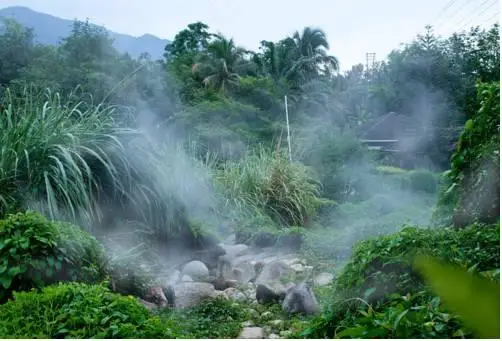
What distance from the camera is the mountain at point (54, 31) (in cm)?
237

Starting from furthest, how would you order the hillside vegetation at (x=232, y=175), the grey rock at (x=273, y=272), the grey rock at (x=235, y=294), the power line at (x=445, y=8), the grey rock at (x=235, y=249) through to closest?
1. the grey rock at (x=235, y=249)
2. the grey rock at (x=273, y=272)
3. the grey rock at (x=235, y=294)
4. the power line at (x=445, y=8)
5. the hillside vegetation at (x=232, y=175)

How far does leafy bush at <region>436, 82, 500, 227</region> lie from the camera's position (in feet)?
6.02

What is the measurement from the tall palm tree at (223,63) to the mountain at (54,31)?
0.22 m

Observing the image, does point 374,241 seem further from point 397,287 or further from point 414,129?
point 414,129

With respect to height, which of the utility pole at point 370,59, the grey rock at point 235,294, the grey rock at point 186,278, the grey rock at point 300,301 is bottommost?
the grey rock at point 186,278

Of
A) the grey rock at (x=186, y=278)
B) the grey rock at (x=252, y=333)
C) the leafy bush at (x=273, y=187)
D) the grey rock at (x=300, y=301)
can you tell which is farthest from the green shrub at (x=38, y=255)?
the leafy bush at (x=273, y=187)

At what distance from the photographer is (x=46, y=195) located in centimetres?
240

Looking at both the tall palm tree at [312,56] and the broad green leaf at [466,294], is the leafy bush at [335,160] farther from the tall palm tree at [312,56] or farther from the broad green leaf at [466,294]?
the broad green leaf at [466,294]

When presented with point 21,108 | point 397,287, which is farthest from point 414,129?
point 21,108

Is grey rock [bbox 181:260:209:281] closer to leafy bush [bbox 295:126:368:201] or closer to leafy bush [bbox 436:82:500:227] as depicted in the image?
leafy bush [bbox 295:126:368:201]

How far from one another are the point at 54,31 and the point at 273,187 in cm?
155

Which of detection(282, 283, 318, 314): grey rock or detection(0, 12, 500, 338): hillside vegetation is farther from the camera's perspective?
detection(282, 283, 318, 314): grey rock

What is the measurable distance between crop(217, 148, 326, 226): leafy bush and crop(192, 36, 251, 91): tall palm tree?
529 mm

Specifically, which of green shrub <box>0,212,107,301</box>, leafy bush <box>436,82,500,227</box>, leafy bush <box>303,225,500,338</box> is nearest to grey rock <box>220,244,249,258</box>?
green shrub <box>0,212,107,301</box>
